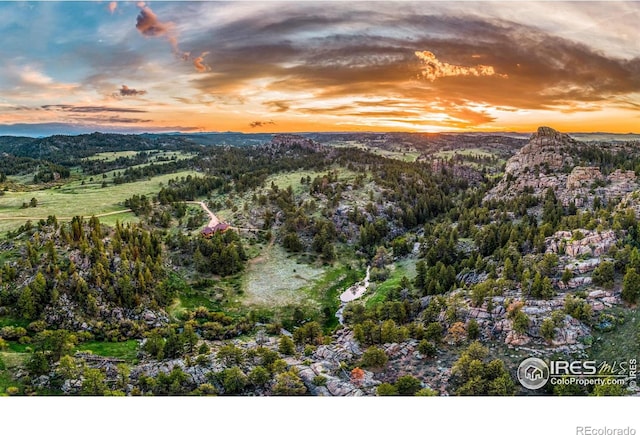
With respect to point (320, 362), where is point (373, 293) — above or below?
below

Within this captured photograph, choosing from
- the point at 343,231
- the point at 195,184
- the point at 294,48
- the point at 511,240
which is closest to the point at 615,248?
the point at 511,240

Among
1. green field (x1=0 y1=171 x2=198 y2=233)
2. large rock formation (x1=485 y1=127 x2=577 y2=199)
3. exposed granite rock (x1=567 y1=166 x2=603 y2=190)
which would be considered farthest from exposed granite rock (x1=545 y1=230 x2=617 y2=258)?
green field (x1=0 y1=171 x2=198 y2=233)

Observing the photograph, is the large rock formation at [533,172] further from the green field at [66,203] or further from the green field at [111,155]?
the green field at [111,155]

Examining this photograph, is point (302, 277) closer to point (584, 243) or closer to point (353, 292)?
point (353, 292)

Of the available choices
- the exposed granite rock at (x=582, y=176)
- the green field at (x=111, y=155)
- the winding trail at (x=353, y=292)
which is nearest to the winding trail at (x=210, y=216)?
the green field at (x=111, y=155)

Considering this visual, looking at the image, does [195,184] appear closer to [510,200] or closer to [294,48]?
[510,200]
